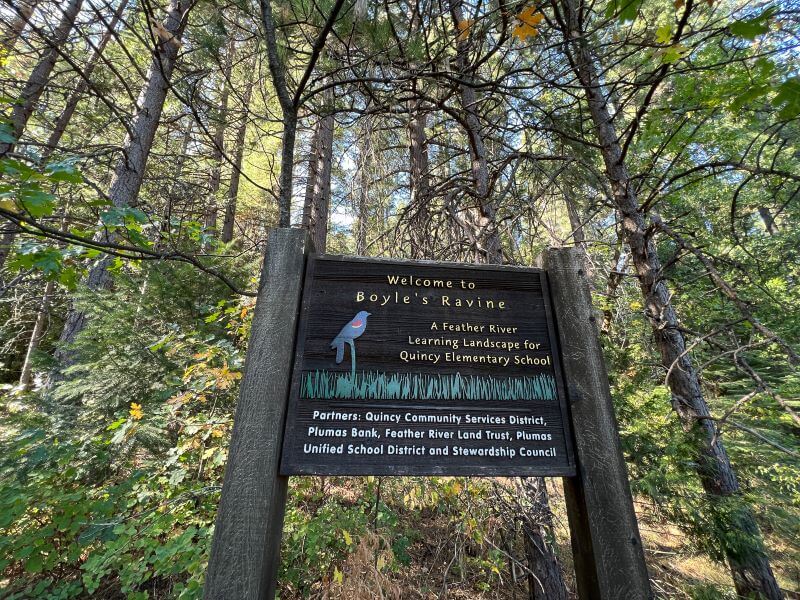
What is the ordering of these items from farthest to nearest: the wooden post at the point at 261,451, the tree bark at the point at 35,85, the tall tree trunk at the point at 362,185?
1. the tall tree trunk at the point at 362,185
2. the tree bark at the point at 35,85
3. the wooden post at the point at 261,451

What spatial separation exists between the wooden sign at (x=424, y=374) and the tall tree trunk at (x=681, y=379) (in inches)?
41.9

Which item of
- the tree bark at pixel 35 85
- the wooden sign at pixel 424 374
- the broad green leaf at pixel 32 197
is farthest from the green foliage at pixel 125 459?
the wooden sign at pixel 424 374

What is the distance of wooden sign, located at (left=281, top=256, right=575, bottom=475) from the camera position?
4.40 ft

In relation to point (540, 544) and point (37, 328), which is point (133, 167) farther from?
point (540, 544)

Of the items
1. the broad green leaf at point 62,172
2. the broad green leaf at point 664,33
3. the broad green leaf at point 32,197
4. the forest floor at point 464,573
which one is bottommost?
the forest floor at point 464,573

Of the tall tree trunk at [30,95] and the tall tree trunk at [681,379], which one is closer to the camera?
the tall tree trunk at [681,379]

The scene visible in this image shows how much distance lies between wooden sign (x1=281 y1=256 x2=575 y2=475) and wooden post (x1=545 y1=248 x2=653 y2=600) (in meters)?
0.06

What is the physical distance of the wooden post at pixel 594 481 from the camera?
128 cm

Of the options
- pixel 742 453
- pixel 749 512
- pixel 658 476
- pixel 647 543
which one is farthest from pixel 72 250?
pixel 647 543

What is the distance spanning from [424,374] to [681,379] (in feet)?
6.96

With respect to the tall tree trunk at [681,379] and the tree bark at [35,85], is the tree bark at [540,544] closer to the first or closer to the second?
the tall tree trunk at [681,379]

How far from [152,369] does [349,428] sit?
3.68 meters

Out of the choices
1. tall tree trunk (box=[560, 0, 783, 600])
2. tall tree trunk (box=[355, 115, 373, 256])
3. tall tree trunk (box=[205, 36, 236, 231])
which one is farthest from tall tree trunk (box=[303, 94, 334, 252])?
tall tree trunk (box=[560, 0, 783, 600])

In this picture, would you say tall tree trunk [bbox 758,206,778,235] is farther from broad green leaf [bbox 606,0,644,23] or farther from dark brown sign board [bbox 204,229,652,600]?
dark brown sign board [bbox 204,229,652,600]
